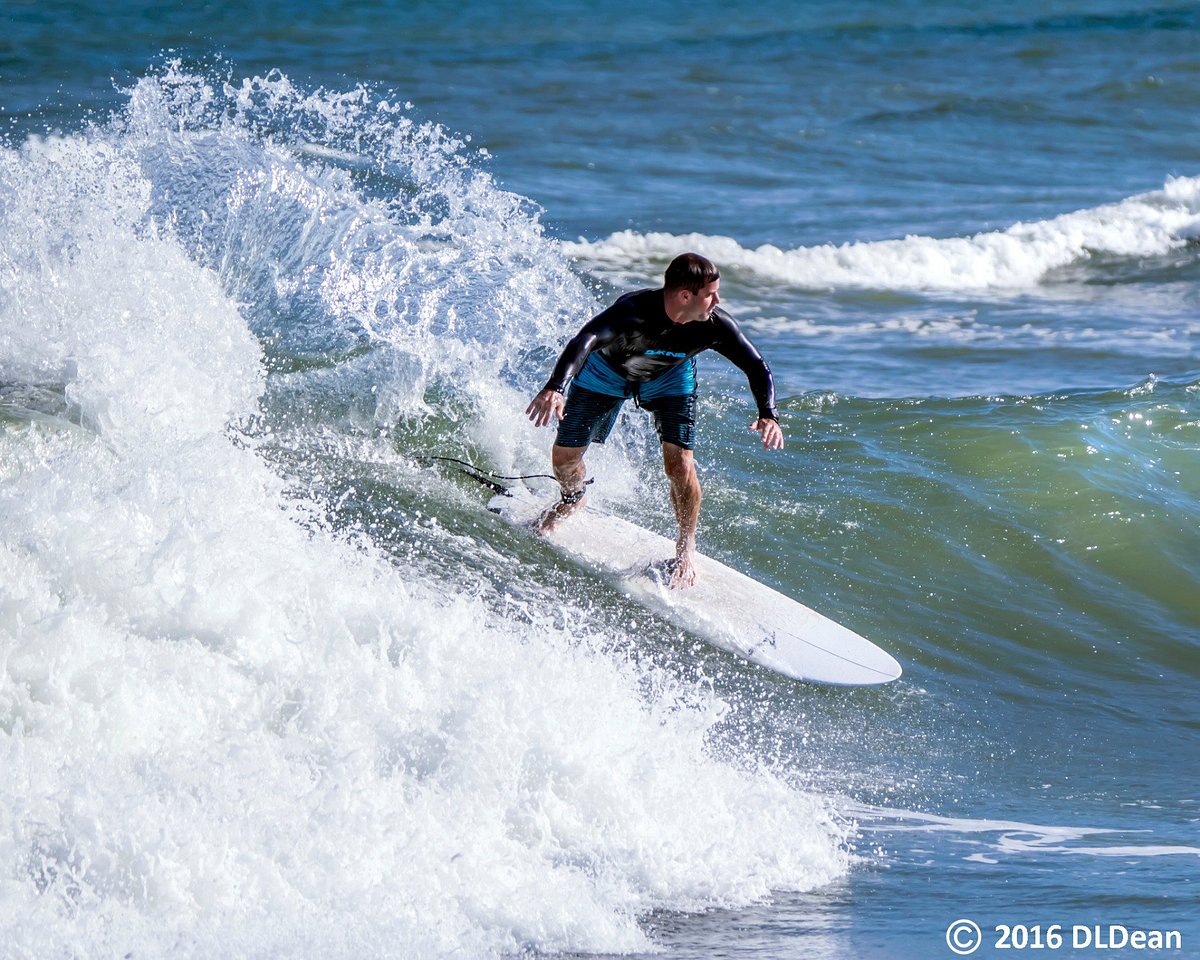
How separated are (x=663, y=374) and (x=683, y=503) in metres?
0.62

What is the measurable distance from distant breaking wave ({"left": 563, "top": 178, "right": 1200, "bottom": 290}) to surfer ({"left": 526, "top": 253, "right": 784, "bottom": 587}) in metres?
6.67

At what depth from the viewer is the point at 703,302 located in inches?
229

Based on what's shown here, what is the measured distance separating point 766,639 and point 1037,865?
6.40ft

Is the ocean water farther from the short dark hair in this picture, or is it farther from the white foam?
the short dark hair

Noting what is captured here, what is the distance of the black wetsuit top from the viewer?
19.6 ft

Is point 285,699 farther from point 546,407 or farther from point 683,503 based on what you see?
point 683,503

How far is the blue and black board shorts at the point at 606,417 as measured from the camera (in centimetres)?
631

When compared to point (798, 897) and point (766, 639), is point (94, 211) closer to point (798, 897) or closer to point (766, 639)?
point (766, 639)

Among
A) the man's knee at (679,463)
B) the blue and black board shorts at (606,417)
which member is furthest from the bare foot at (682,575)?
the blue and black board shorts at (606,417)

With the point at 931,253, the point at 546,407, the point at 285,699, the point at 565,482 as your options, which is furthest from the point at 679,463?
the point at 931,253

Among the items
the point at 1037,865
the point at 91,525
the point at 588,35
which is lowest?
the point at 1037,865

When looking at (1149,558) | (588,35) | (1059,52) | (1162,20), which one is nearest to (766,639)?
(1149,558)

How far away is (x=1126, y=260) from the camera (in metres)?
15.3

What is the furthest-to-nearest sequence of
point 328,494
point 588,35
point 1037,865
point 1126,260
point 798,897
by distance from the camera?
point 588,35 < point 1126,260 < point 328,494 < point 1037,865 < point 798,897
